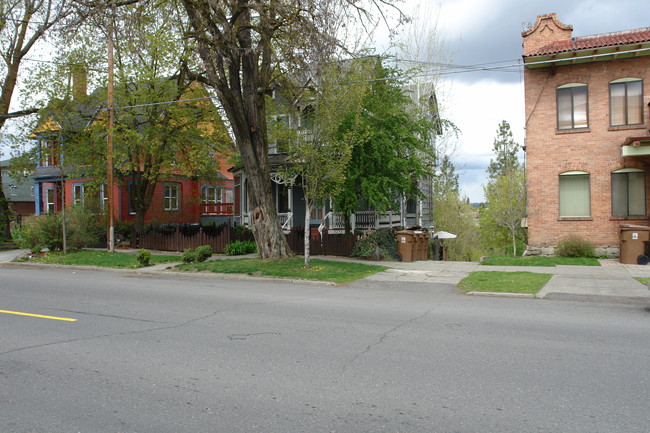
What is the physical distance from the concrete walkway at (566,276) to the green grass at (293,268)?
668 mm

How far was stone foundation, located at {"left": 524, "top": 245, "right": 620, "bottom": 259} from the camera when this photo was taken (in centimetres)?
1817

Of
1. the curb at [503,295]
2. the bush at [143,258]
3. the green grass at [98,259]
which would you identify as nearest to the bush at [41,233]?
the green grass at [98,259]

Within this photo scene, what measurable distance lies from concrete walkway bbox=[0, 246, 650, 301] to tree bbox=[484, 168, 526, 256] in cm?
431

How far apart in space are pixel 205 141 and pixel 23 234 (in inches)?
366

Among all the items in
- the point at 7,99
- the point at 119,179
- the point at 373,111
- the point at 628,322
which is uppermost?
the point at 7,99

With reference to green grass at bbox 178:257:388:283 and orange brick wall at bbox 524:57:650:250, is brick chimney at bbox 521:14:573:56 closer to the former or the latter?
orange brick wall at bbox 524:57:650:250

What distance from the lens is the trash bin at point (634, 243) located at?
16.0 meters

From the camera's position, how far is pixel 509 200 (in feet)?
71.3

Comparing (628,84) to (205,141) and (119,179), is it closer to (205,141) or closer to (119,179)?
(205,141)

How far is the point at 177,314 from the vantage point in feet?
28.6

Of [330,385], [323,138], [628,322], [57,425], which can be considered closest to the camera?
[57,425]

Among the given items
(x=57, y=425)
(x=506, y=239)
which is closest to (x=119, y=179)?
(x=506, y=239)

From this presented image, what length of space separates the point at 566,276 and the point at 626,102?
846 centimetres

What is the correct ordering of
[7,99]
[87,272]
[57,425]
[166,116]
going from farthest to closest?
1. [7,99]
2. [166,116]
3. [87,272]
4. [57,425]
